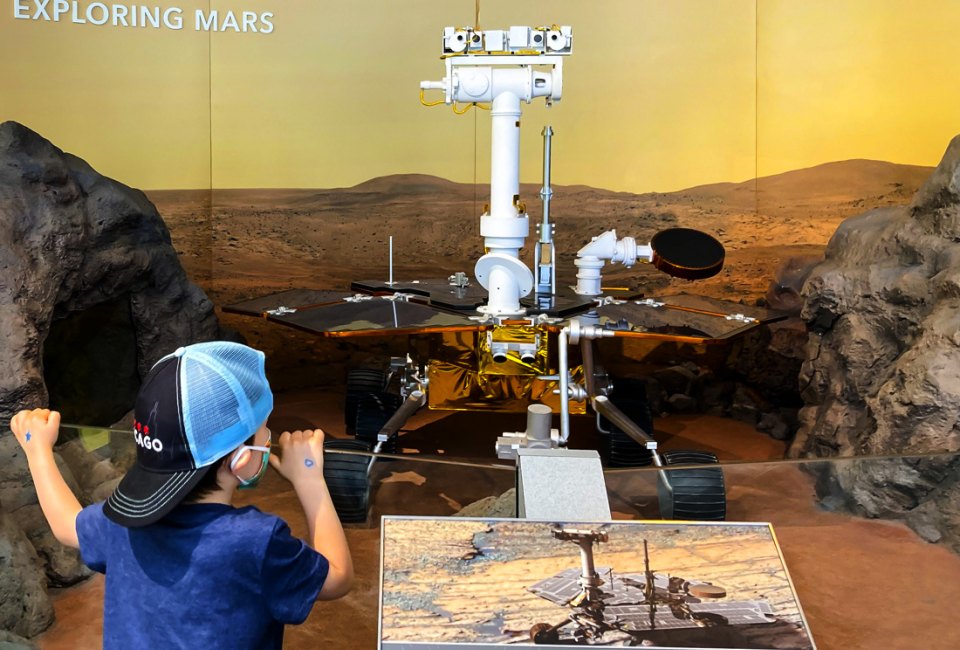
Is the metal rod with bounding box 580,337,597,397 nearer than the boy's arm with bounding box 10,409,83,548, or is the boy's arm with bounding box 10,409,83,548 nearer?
the boy's arm with bounding box 10,409,83,548

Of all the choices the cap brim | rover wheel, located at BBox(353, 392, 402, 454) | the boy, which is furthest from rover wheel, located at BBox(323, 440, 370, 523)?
rover wheel, located at BBox(353, 392, 402, 454)

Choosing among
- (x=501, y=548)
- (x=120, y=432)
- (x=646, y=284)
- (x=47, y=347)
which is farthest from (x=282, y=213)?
(x=501, y=548)

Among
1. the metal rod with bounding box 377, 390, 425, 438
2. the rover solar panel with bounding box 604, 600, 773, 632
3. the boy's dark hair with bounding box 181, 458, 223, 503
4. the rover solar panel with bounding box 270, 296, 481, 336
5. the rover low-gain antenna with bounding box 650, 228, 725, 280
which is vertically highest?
the rover low-gain antenna with bounding box 650, 228, 725, 280

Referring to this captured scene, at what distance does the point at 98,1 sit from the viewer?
661 centimetres

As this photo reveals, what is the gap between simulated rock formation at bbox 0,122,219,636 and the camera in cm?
225

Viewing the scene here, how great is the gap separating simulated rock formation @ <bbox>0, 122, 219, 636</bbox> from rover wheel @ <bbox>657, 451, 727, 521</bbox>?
1.20 m

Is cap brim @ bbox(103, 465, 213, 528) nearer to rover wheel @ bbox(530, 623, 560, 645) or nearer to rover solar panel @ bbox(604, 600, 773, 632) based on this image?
rover wheel @ bbox(530, 623, 560, 645)

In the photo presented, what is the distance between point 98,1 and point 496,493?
5818 millimetres

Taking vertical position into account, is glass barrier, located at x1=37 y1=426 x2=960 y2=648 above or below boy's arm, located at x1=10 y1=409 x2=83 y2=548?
below

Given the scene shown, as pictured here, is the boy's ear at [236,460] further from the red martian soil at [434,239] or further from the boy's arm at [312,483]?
the red martian soil at [434,239]

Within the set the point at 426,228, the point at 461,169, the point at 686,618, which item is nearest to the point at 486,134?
the point at 461,169

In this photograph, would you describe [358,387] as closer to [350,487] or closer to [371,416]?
[371,416]

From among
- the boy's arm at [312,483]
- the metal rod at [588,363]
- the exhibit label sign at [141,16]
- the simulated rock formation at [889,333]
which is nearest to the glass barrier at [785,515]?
the boy's arm at [312,483]

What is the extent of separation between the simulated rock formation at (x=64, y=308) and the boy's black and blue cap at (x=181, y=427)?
0.62 m
